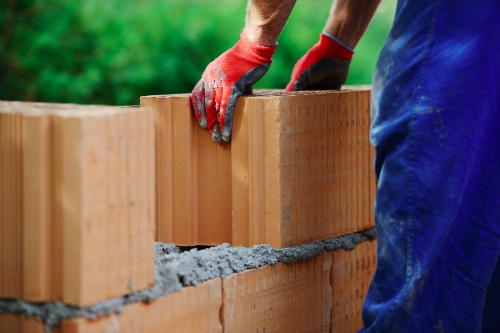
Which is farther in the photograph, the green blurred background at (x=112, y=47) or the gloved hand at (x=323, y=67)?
the green blurred background at (x=112, y=47)

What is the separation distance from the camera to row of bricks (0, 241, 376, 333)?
7.43ft

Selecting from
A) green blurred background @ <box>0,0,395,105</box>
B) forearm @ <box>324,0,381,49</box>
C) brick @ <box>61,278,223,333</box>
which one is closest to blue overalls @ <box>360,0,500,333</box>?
brick @ <box>61,278,223,333</box>

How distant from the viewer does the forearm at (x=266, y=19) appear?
2.88m

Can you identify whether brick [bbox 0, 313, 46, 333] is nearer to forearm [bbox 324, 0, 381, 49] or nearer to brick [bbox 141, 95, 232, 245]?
brick [bbox 141, 95, 232, 245]


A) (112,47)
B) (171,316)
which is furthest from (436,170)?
(112,47)

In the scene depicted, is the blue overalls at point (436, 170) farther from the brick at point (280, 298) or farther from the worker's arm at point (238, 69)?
the worker's arm at point (238, 69)

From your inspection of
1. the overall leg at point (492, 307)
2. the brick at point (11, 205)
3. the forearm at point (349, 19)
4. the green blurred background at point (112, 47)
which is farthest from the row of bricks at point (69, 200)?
the green blurred background at point (112, 47)

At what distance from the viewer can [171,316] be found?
2385 millimetres

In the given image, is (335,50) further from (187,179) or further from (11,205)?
(11,205)

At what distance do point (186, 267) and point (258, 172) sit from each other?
488 mm

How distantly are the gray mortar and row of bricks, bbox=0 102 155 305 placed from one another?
0.09 feet

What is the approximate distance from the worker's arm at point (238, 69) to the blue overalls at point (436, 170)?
0.53 meters

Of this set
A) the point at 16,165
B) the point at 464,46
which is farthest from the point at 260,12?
the point at 16,165

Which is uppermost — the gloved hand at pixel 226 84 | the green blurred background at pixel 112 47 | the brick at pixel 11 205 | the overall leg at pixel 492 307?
the green blurred background at pixel 112 47
